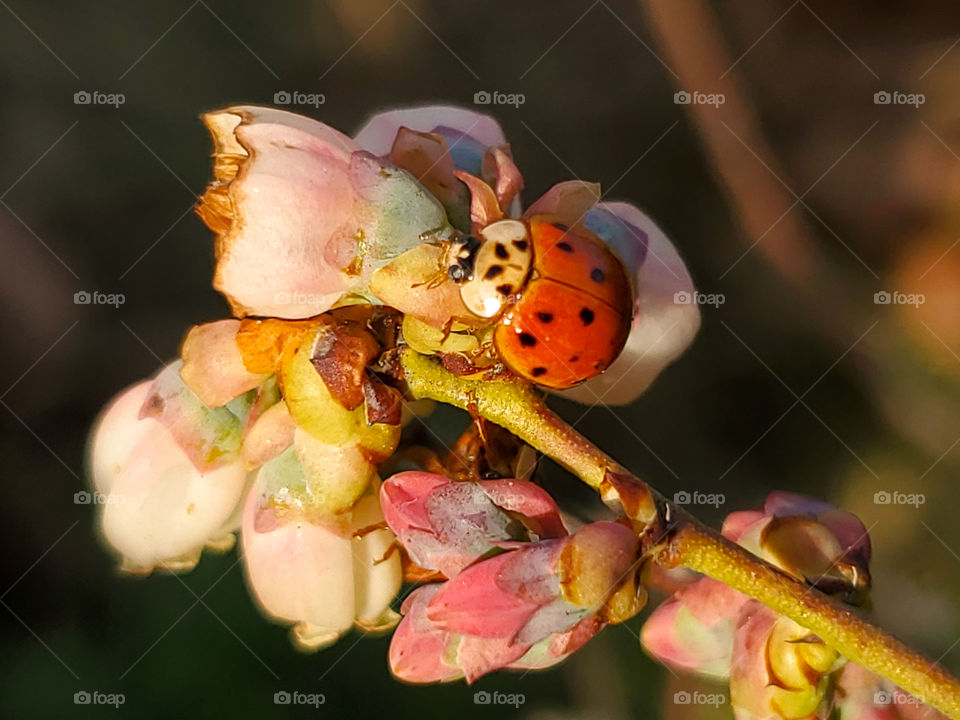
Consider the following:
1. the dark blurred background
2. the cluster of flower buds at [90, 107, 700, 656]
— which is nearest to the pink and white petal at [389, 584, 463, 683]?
the cluster of flower buds at [90, 107, 700, 656]

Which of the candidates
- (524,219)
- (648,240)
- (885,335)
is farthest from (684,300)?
(885,335)

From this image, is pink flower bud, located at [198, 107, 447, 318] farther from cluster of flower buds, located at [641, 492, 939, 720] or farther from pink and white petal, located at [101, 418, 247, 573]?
cluster of flower buds, located at [641, 492, 939, 720]

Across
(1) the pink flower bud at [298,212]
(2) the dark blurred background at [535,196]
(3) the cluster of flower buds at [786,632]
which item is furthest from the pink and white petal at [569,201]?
(2) the dark blurred background at [535,196]

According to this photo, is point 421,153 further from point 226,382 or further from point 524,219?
point 226,382

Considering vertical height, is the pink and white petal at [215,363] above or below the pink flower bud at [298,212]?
below

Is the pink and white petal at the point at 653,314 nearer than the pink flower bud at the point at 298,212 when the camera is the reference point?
No

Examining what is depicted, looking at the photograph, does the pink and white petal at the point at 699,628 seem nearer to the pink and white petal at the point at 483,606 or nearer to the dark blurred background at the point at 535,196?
the pink and white petal at the point at 483,606

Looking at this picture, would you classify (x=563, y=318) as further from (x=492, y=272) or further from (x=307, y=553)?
(x=307, y=553)

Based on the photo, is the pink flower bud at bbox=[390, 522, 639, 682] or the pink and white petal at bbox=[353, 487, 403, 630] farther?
the pink and white petal at bbox=[353, 487, 403, 630]
